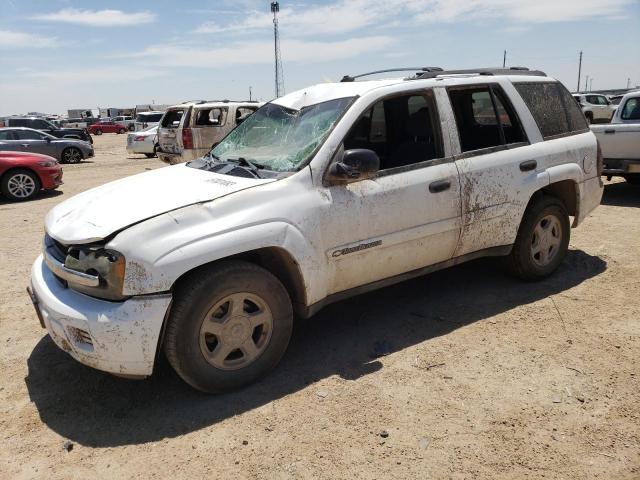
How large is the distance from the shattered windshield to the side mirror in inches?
8.2

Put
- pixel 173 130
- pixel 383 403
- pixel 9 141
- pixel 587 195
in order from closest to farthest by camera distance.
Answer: pixel 383 403
pixel 587 195
pixel 173 130
pixel 9 141

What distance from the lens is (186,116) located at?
12812 millimetres

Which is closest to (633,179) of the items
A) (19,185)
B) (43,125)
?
(19,185)

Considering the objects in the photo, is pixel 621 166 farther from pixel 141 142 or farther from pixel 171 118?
pixel 141 142

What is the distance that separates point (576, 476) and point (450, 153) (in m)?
2.32

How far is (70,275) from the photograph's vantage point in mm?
3016

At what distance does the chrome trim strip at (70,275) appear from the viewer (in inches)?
114

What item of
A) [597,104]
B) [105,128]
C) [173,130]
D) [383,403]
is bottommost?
[383,403]

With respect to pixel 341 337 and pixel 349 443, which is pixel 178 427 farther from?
pixel 341 337

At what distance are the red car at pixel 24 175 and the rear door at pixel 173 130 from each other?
2863 mm

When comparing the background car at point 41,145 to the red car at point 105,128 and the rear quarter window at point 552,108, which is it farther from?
the red car at point 105,128

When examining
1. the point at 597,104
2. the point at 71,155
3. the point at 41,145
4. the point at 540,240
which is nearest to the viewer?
the point at 540,240

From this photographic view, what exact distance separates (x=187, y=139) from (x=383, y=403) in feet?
35.2

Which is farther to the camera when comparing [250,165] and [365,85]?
[365,85]
